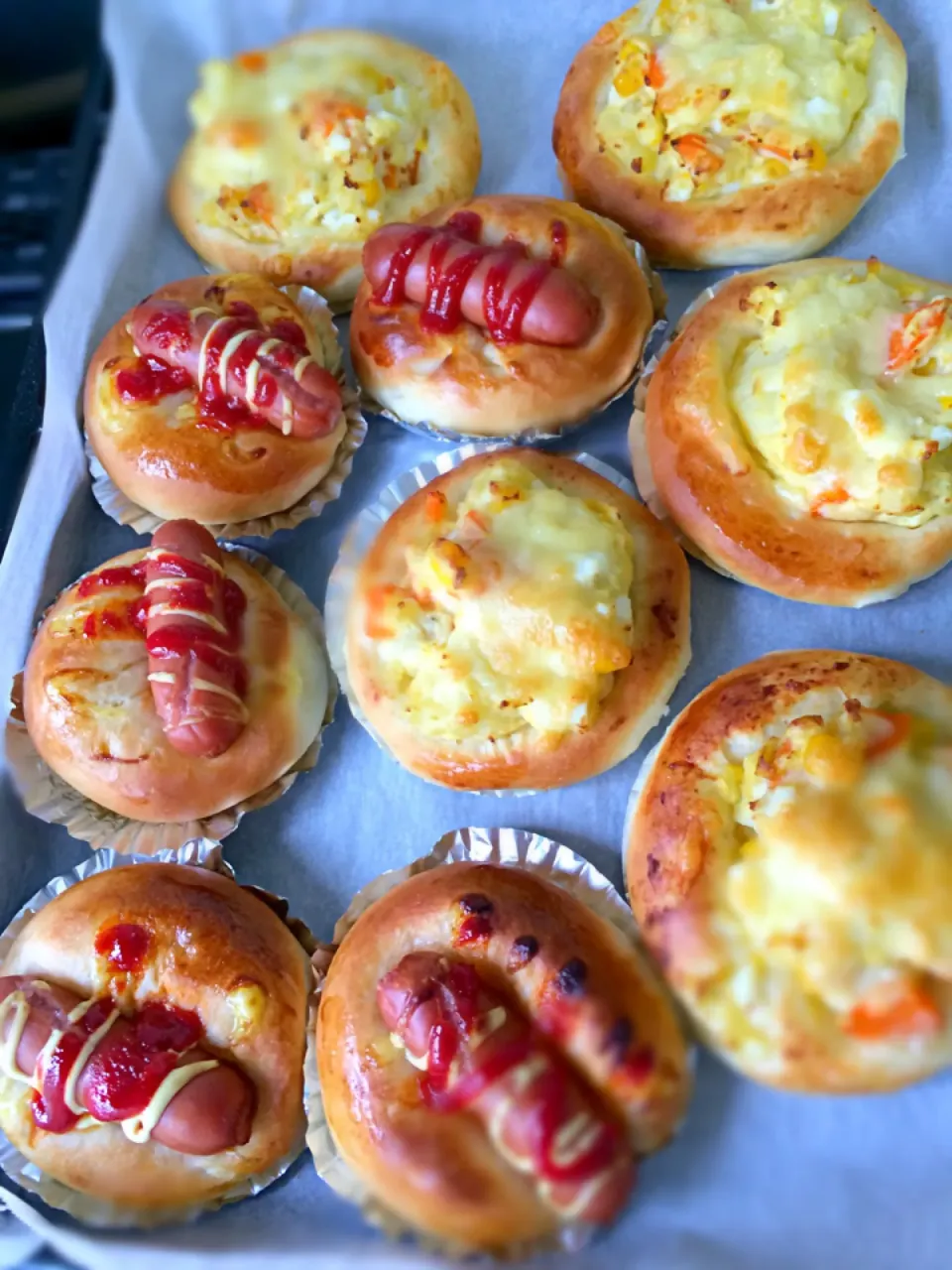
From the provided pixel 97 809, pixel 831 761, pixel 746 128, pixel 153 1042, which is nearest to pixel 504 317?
pixel 746 128

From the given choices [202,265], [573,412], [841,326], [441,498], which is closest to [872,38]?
[841,326]

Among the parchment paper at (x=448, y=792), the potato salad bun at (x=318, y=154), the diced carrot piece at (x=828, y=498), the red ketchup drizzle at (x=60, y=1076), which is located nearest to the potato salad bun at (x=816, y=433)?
the diced carrot piece at (x=828, y=498)

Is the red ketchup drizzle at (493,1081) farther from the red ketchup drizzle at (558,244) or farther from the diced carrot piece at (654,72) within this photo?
the diced carrot piece at (654,72)

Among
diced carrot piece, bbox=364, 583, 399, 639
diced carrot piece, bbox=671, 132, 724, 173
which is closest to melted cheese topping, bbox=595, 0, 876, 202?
diced carrot piece, bbox=671, 132, 724, 173

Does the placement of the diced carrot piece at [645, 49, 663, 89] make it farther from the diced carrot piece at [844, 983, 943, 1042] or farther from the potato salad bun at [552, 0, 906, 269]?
the diced carrot piece at [844, 983, 943, 1042]

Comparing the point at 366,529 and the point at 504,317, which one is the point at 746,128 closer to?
the point at 504,317

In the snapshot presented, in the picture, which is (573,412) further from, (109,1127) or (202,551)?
(109,1127)
